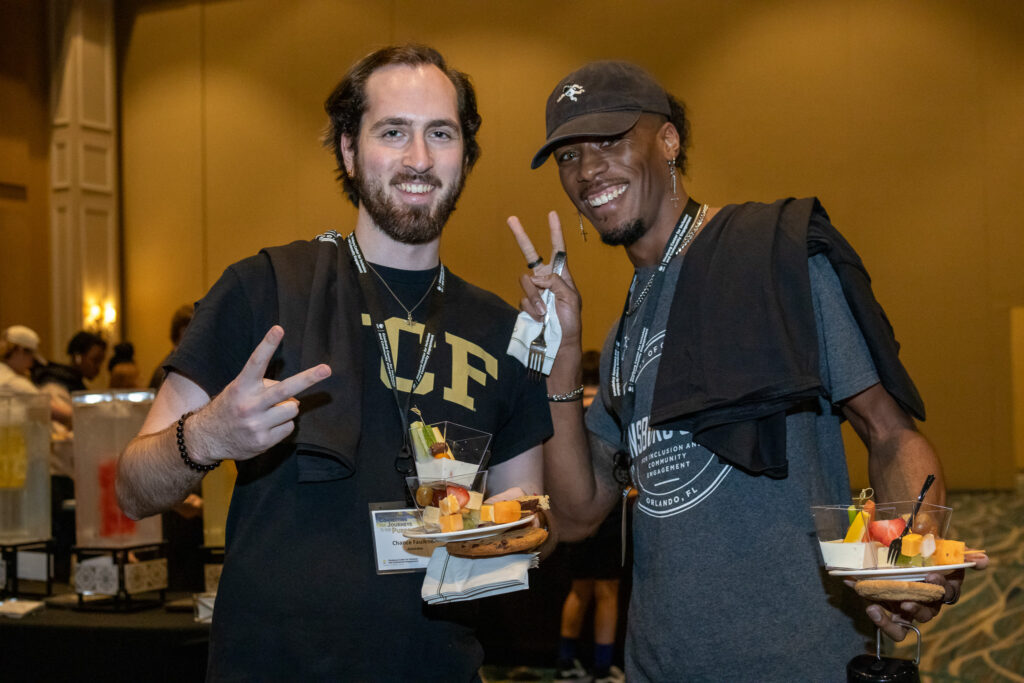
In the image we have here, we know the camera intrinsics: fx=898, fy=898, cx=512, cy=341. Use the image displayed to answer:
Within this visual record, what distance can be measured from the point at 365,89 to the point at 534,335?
1.86ft

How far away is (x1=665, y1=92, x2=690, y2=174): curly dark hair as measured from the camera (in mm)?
2031

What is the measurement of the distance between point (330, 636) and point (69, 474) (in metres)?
2.94

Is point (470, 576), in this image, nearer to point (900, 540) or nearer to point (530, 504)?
point (530, 504)

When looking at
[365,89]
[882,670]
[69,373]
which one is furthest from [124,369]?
[882,670]

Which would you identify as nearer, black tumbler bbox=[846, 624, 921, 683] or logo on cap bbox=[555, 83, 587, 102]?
black tumbler bbox=[846, 624, 921, 683]

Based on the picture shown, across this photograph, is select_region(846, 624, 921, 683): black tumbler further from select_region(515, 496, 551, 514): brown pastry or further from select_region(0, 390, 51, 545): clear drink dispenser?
select_region(0, 390, 51, 545): clear drink dispenser

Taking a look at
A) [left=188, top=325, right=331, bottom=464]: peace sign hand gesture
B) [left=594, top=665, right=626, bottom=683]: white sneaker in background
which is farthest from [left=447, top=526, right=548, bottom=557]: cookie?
[left=594, top=665, right=626, bottom=683]: white sneaker in background

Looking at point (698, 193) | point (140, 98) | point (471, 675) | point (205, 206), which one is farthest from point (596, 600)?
point (140, 98)

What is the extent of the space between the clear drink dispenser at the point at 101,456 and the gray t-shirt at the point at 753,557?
1.78 meters

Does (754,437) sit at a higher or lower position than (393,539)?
higher

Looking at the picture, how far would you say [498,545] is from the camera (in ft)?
4.30

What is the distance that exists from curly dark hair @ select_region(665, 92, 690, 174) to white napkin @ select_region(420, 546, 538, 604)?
1.06 meters

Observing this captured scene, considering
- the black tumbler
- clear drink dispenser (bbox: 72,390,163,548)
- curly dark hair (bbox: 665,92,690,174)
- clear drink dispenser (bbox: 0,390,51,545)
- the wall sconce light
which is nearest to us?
the black tumbler

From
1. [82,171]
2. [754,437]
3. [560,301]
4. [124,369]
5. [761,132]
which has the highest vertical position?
[82,171]
